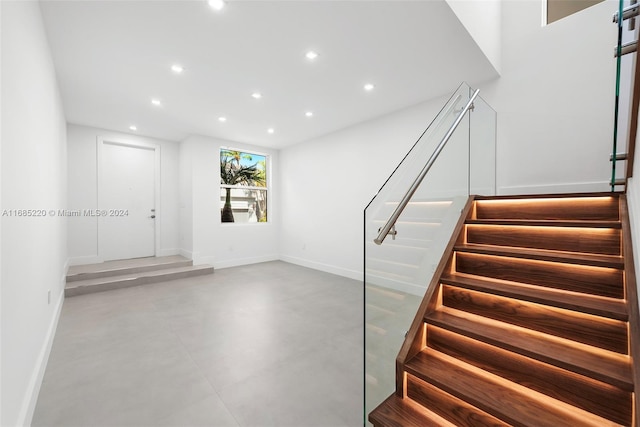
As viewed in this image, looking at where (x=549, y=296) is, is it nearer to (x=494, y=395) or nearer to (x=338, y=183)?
(x=494, y=395)

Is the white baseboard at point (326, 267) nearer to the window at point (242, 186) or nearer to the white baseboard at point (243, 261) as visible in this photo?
the white baseboard at point (243, 261)

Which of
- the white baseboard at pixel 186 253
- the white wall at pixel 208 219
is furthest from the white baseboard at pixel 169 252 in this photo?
the white wall at pixel 208 219

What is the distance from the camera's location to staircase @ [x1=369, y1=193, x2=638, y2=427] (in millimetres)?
1278

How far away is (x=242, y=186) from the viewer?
6828 millimetres

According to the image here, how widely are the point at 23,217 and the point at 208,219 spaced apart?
4299 mm

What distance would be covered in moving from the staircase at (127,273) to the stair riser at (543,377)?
4.97 m

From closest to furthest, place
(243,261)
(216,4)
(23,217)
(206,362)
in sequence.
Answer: (23,217) → (216,4) → (206,362) → (243,261)

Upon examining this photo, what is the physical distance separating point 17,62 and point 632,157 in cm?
389

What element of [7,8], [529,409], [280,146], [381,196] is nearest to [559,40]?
[381,196]

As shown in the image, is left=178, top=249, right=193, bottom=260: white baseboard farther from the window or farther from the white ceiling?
the white ceiling

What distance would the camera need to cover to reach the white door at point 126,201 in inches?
221

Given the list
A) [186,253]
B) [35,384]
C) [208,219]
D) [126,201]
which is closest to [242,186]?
[208,219]

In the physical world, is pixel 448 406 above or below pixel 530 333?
below

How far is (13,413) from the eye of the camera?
1.45 meters
